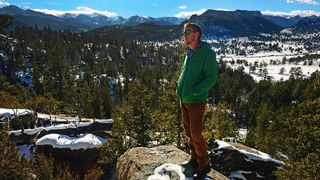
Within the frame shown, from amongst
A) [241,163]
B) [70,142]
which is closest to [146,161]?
[241,163]

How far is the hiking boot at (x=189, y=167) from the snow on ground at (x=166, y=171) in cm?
10

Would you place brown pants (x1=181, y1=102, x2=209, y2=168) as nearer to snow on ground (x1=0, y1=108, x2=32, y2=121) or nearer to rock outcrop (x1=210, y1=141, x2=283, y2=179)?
rock outcrop (x1=210, y1=141, x2=283, y2=179)

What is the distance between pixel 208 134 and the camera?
Result: 20.0 meters

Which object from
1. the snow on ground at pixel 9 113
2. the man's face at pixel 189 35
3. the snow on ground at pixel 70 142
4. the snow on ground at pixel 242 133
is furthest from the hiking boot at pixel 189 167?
the snow on ground at pixel 242 133

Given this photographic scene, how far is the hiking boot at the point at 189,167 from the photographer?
7.19 meters

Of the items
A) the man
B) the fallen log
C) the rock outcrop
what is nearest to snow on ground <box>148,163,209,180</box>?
the man

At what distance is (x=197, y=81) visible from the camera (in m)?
6.60

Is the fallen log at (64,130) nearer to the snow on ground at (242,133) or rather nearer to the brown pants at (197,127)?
the brown pants at (197,127)

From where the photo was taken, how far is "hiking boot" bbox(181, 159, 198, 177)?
7.19 meters

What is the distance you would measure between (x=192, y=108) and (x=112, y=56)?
6695 inches

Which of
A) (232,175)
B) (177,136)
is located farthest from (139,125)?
(232,175)

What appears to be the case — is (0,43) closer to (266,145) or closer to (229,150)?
(266,145)

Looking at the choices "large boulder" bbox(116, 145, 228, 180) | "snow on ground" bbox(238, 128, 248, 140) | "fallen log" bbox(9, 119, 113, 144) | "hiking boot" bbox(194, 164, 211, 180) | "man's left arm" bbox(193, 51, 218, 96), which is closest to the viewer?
"man's left arm" bbox(193, 51, 218, 96)

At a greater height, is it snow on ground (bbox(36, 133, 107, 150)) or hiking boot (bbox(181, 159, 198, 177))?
hiking boot (bbox(181, 159, 198, 177))
